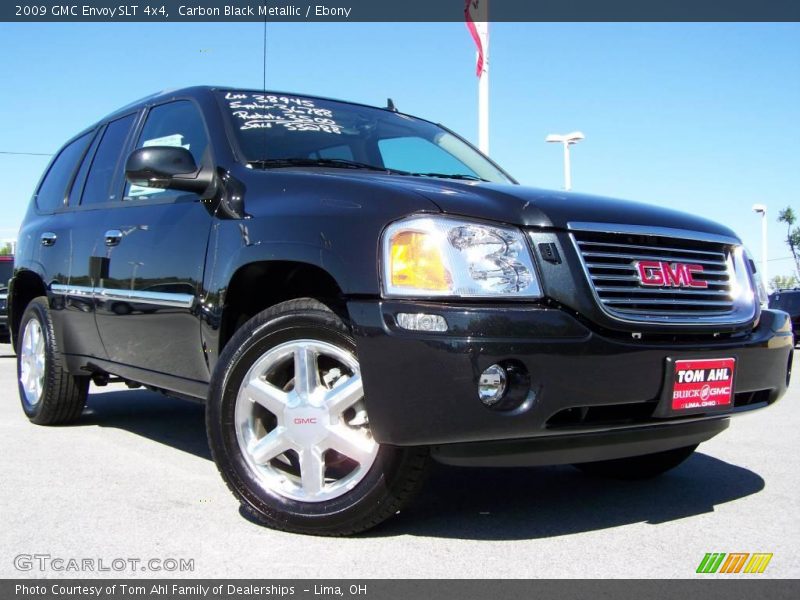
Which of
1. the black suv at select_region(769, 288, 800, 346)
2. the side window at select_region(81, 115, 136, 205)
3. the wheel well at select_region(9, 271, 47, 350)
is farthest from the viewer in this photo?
the black suv at select_region(769, 288, 800, 346)

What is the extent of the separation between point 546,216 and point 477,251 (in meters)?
0.29

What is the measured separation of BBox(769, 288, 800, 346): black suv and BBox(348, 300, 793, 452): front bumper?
1689 centimetres

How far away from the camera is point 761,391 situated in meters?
3.37

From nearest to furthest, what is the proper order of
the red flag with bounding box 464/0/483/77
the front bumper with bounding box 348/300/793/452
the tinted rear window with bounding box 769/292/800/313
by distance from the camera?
the front bumper with bounding box 348/300/793/452 → the red flag with bounding box 464/0/483/77 → the tinted rear window with bounding box 769/292/800/313

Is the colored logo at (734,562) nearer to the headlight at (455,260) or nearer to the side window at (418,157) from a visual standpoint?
the headlight at (455,260)

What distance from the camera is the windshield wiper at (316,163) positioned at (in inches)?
144

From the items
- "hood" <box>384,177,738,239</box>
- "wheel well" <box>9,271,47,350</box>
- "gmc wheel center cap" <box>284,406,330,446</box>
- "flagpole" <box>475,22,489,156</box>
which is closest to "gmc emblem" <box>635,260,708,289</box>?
"hood" <box>384,177,738,239</box>

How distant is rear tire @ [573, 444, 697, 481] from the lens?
3.93 meters

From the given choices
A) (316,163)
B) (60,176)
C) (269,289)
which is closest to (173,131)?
(316,163)

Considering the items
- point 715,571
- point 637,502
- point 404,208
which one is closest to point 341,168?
point 404,208

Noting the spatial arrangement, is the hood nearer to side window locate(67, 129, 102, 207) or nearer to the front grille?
the front grille

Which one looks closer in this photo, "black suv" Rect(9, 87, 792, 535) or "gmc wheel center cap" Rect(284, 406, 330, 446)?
"black suv" Rect(9, 87, 792, 535)

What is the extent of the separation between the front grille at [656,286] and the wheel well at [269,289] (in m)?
0.93
